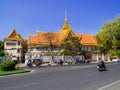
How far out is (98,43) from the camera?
A: 9788 centimetres

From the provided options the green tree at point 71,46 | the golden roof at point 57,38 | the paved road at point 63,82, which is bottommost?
the paved road at point 63,82

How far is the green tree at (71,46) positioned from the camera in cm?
7856

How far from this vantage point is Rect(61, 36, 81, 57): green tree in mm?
78562

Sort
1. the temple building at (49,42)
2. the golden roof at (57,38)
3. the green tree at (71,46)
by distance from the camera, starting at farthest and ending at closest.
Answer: the golden roof at (57,38) < the temple building at (49,42) < the green tree at (71,46)

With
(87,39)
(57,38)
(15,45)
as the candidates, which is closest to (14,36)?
(15,45)

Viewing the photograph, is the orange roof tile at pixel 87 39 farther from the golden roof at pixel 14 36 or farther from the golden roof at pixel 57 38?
the golden roof at pixel 14 36

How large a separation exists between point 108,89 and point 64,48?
66.1 meters

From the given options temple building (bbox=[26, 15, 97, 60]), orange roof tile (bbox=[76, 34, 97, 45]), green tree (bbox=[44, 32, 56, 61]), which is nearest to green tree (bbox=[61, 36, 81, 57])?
temple building (bbox=[26, 15, 97, 60])

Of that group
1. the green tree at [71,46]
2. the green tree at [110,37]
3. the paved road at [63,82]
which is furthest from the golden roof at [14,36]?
the paved road at [63,82]

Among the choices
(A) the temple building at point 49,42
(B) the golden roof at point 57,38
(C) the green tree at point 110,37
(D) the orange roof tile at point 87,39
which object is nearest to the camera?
(A) the temple building at point 49,42

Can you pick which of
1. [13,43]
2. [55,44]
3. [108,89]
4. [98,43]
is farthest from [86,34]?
[108,89]

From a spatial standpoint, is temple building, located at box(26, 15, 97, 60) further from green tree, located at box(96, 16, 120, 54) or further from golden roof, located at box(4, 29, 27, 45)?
golden roof, located at box(4, 29, 27, 45)

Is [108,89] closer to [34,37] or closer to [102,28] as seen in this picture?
[34,37]

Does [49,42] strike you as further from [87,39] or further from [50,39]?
[87,39]
